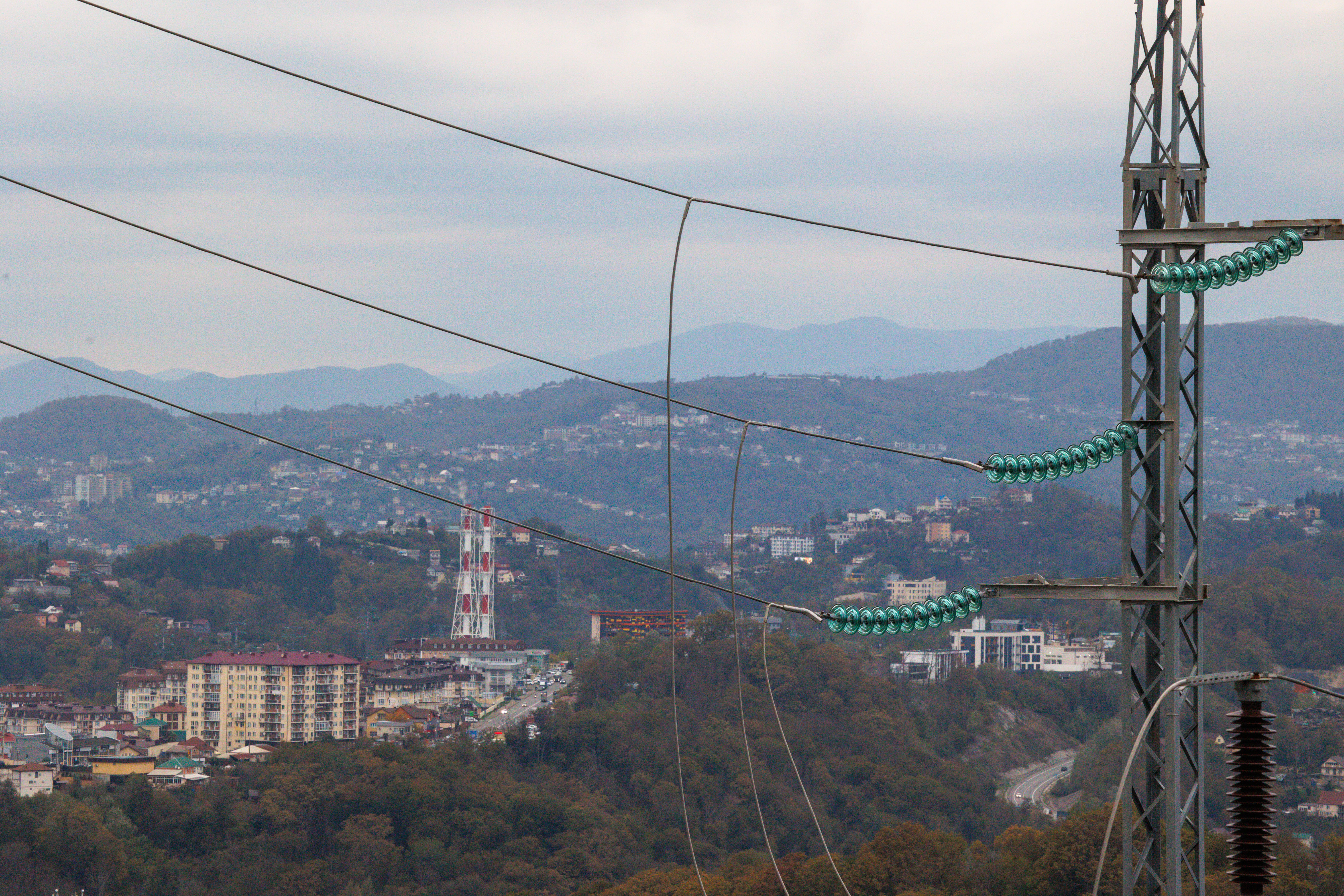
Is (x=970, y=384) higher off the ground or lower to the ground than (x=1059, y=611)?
higher

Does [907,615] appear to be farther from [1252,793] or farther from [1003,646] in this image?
[1003,646]

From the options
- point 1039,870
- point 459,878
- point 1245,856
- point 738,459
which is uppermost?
point 738,459

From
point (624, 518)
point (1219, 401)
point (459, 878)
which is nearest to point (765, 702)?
point (459, 878)

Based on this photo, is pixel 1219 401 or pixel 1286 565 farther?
pixel 1219 401

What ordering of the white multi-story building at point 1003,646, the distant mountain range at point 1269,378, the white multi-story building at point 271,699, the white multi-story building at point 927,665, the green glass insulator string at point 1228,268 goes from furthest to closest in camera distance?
the distant mountain range at point 1269,378, the white multi-story building at point 1003,646, the white multi-story building at point 271,699, the white multi-story building at point 927,665, the green glass insulator string at point 1228,268

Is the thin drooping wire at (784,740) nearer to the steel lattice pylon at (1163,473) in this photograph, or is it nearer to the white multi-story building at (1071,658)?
the steel lattice pylon at (1163,473)

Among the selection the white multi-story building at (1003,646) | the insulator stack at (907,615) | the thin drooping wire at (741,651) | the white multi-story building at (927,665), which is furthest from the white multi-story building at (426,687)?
the insulator stack at (907,615)

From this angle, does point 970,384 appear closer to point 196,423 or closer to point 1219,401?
point 1219,401

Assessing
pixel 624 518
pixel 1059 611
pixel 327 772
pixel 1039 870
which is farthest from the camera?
pixel 624 518
